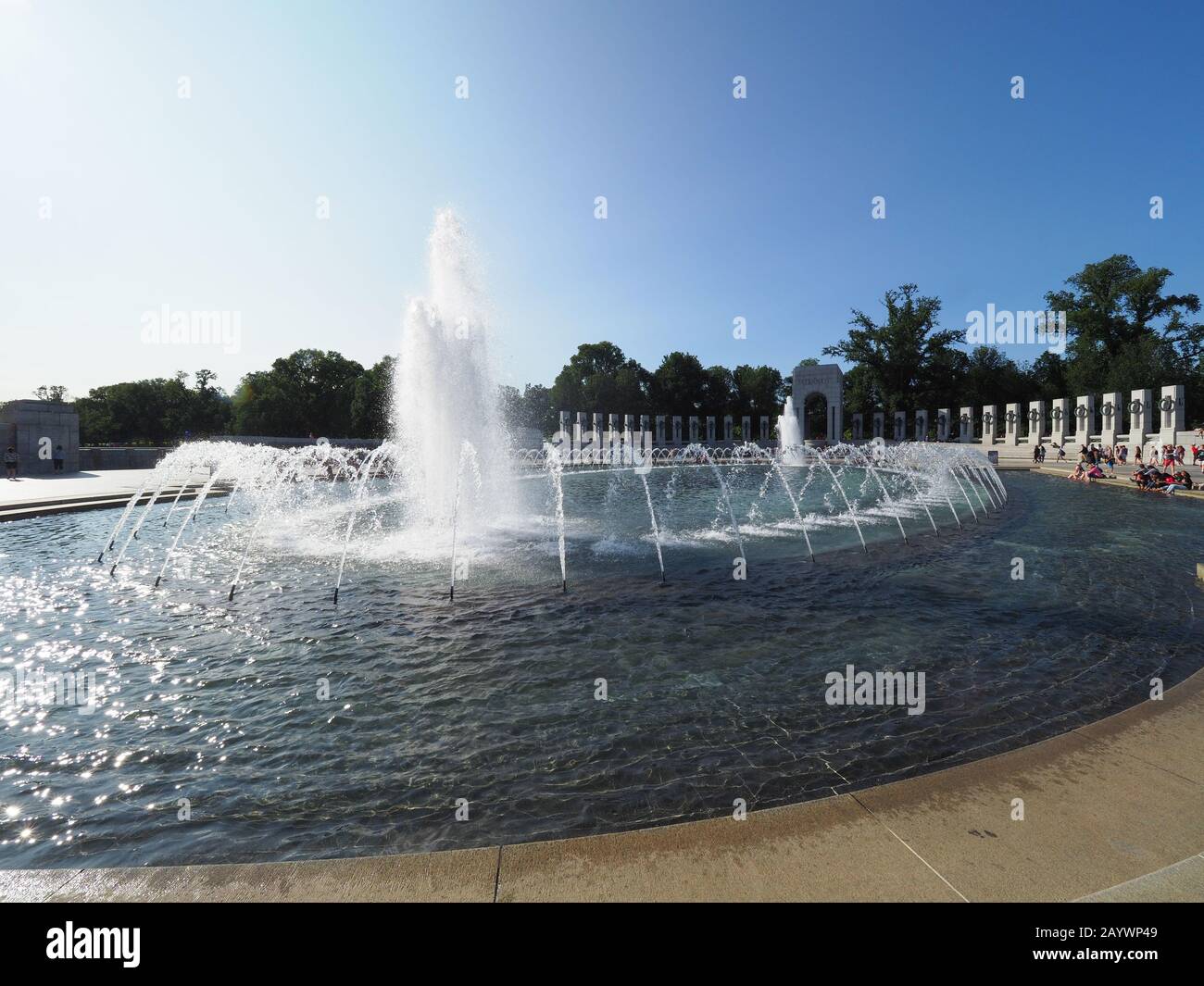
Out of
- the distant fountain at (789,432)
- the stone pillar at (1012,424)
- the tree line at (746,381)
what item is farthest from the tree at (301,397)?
the stone pillar at (1012,424)

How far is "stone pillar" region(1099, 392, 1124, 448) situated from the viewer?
41625mm

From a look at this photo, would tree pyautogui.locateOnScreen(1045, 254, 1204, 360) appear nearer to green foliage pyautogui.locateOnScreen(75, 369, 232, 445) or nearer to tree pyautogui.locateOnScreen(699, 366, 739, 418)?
tree pyautogui.locateOnScreen(699, 366, 739, 418)

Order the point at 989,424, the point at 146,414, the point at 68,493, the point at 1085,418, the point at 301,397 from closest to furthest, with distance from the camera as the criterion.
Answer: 1. the point at 68,493
2. the point at 1085,418
3. the point at 989,424
4. the point at 301,397
5. the point at 146,414

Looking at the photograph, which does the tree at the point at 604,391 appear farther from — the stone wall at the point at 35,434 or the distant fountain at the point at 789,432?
the stone wall at the point at 35,434

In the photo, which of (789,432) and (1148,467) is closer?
(1148,467)

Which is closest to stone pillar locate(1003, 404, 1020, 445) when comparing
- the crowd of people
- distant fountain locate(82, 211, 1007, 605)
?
the crowd of people

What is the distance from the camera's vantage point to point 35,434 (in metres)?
34.4

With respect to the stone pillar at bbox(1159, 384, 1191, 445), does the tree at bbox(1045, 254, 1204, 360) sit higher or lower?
higher

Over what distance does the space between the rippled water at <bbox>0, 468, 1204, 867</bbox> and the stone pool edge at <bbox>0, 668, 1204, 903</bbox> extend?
66cm

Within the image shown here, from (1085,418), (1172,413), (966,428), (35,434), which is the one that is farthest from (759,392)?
(35,434)

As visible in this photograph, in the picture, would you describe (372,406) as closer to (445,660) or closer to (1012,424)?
(1012,424)

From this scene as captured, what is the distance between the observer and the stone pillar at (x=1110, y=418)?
4162 cm

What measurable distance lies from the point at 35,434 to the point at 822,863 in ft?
148
